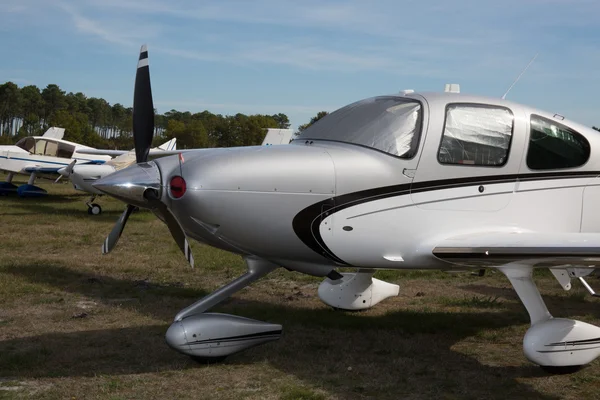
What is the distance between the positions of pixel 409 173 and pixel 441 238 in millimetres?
666

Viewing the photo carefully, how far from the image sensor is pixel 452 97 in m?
6.13

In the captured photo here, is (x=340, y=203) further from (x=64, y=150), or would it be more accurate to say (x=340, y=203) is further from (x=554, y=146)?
(x=64, y=150)

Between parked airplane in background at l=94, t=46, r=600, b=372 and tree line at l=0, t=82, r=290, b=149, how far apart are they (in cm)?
6451

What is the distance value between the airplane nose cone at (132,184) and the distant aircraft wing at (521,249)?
2.54 m

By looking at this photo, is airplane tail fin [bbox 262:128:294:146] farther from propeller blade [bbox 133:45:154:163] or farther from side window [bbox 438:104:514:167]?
side window [bbox 438:104:514:167]

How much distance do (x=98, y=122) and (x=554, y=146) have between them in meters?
139

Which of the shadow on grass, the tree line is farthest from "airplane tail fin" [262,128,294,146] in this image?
the tree line

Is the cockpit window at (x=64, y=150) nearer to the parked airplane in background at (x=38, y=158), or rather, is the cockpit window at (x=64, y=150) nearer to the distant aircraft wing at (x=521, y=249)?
the parked airplane in background at (x=38, y=158)

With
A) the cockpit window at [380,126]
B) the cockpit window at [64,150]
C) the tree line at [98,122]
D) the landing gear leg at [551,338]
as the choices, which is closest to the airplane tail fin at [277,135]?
the cockpit window at [64,150]

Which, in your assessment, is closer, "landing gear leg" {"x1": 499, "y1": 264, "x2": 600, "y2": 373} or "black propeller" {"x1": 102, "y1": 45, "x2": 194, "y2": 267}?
"landing gear leg" {"x1": 499, "y1": 264, "x2": 600, "y2": 373}

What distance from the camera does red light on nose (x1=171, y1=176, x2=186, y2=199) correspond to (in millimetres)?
5234

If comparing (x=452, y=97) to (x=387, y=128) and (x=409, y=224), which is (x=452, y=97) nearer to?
(x=387, y=128)

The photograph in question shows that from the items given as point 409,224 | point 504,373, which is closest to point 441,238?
point 409,224

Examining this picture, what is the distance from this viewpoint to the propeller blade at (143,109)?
20.2 ft
